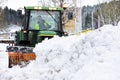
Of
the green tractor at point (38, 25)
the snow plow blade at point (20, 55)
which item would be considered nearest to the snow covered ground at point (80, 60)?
the snow plow blade at point (20, 55)

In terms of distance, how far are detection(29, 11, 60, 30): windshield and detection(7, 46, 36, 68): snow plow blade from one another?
1.98m

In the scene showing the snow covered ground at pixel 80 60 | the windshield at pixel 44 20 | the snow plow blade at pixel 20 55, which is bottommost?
the snow plow blade at pixel 20 55

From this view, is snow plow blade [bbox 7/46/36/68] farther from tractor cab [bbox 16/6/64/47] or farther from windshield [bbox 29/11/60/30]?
windshield [bbox 29/11/60/30]

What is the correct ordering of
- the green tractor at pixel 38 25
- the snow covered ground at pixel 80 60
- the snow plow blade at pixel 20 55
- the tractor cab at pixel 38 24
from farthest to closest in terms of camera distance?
1. the tractor cab at pixel 38 24
2. the green tractor at pixel 38 25
3. the snow plow blade at pixel 20 55
4. the snow covered ground at pixel 80 60

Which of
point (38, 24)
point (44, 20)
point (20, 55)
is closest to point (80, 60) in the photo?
point (20, 55)

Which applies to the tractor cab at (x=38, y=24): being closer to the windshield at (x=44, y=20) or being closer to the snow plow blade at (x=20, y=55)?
the windshield at (x=44, y=20)

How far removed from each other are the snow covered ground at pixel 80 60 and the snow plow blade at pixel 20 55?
6.05 ft

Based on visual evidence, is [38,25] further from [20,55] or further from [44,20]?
[20,55]

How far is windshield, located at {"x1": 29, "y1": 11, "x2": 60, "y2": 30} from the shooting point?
14.8 m

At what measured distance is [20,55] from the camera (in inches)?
510

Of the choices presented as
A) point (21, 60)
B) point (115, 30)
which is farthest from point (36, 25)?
point (115, 30)

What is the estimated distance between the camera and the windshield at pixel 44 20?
48.6ft

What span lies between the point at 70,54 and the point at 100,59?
129 centimetres

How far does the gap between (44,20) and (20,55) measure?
2.26m
